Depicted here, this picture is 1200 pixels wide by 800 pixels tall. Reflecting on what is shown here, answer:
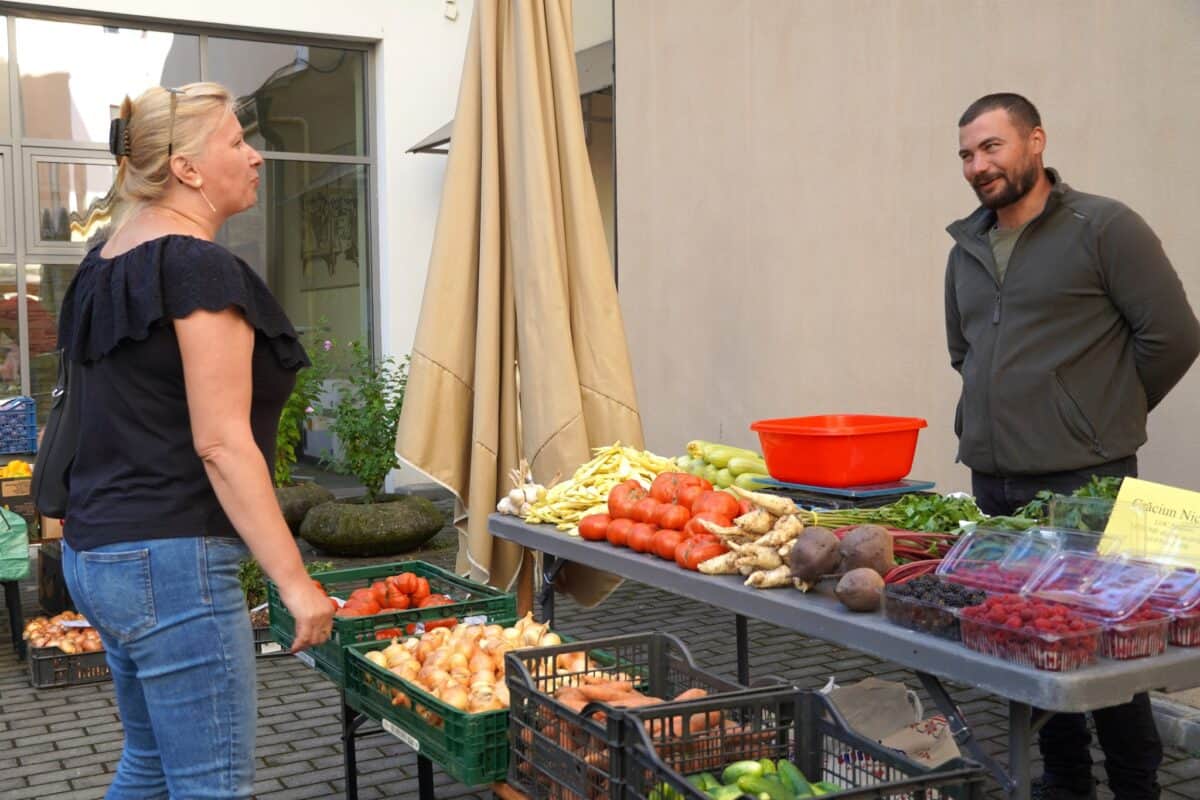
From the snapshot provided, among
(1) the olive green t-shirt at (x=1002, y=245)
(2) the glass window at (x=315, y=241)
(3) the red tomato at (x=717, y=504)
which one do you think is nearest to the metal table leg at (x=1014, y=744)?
(3) the red tomato at (x=717, y=504)

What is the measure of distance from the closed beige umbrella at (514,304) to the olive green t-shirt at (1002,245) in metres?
1.48

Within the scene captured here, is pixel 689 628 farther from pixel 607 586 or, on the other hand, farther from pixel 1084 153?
pixel 1084 153

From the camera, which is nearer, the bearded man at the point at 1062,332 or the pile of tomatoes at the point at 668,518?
the pile of tomatoes at the point at 668,518

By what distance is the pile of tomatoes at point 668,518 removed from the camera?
346 centimetres

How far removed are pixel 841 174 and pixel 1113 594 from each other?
500 centimetres

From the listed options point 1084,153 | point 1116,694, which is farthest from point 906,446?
point 1084,153

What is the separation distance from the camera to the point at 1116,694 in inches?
92.1

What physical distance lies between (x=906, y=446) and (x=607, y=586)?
1367 millimetres

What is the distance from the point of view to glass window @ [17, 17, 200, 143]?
11164 millimetres

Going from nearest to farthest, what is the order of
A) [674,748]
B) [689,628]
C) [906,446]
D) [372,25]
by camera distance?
[674,748] < [906,446] < [689,628] < [372,25]

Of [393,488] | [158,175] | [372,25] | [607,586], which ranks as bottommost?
[393,488]

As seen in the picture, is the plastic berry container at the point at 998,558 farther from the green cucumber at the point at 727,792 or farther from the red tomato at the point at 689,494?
the red tomato at the point at 689,494

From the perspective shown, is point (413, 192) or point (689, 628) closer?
point (689, 628)

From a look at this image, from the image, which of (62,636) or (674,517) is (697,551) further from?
(62,636)
